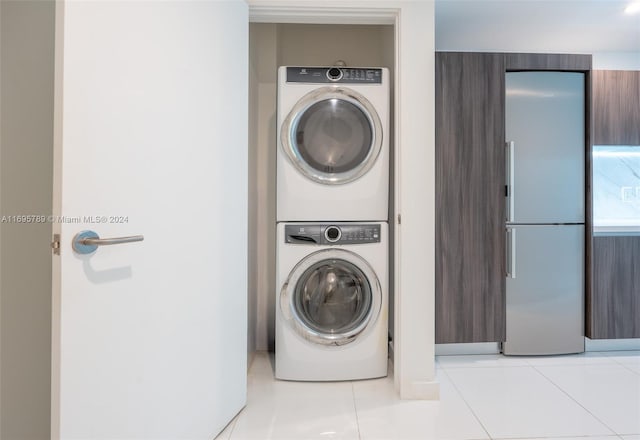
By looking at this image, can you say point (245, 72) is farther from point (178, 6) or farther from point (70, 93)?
point (70, 93)

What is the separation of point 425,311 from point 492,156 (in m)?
1.13

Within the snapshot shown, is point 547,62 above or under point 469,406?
above

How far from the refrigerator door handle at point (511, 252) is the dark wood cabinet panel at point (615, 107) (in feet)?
2.76

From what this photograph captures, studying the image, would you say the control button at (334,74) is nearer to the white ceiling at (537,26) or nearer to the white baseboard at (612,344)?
the white ceiling at (537,26)

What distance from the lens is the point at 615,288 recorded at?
2369mm

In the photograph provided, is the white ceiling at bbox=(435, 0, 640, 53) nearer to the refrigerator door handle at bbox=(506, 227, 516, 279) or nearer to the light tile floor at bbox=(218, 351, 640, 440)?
the refrigerator door handle at bbox=(506, 227, 516, 279)

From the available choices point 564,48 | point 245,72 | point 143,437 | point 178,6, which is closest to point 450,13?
point 564,48

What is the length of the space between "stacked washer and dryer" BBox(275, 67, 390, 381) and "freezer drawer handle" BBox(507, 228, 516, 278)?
883 millimetres

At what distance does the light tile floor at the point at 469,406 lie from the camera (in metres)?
1.58

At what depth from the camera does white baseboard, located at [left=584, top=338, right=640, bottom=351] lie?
8.24ft

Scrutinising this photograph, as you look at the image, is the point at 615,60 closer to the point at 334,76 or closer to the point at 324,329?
the point at 334,76

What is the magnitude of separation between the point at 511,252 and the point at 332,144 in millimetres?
1366

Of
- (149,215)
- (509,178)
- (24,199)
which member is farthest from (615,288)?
(24,199)

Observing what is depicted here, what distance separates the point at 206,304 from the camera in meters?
1.43
